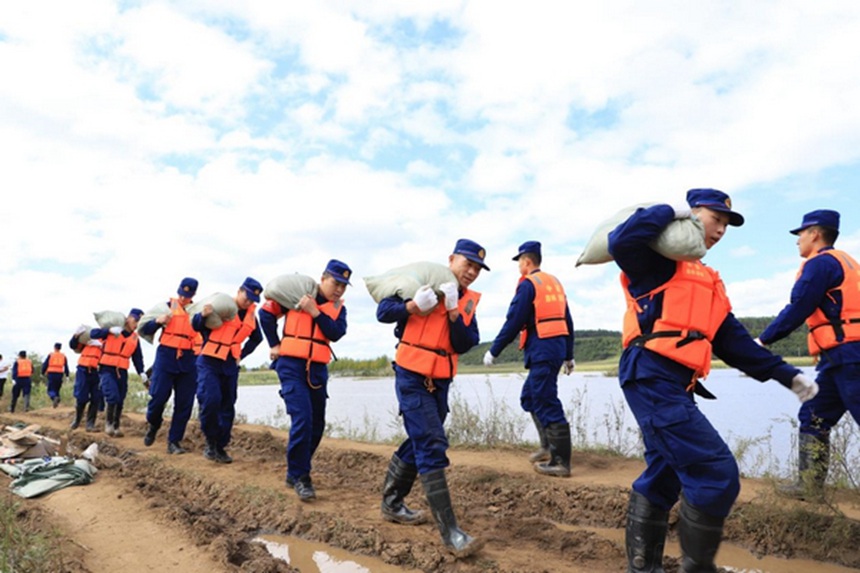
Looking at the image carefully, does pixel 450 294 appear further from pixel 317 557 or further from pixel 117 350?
pixel 117 350

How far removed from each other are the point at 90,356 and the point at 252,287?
6678 mm

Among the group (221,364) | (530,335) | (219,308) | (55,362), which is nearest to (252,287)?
(219,308)

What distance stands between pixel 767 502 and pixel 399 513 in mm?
3079

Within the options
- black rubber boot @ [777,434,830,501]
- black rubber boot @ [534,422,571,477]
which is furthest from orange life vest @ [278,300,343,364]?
black rubber boot @ [777,434,830,501]

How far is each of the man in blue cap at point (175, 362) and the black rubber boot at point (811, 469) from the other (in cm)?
810

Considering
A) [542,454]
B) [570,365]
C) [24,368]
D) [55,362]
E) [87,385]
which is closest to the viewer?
[570,365]

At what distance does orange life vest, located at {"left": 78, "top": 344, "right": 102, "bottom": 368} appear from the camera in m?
13.3

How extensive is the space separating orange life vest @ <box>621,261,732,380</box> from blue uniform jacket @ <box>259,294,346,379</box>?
355cm

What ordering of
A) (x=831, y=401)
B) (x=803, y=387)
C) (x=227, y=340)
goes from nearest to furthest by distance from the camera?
1. (x=803, y=387)
2. (x=831, y=401)
3. (x=227, y=340)

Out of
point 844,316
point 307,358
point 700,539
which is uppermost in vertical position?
point 844,316

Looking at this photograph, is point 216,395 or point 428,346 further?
point 216,395

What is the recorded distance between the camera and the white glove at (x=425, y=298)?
179 inches

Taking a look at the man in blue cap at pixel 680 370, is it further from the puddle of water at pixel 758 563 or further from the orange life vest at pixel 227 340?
the orange life vest at pixel 227 340

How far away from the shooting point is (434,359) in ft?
15.8
